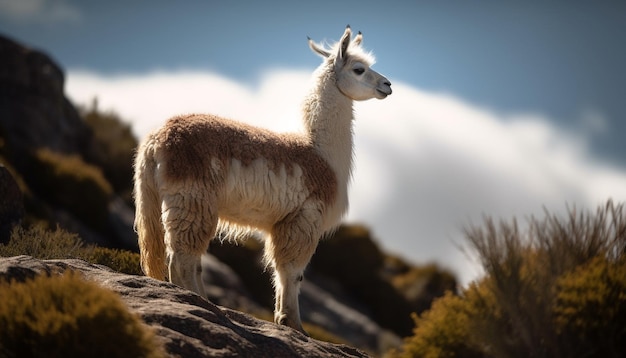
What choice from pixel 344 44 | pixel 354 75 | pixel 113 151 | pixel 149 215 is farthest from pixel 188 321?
pixel 113 151

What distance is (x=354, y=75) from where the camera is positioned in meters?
10.2

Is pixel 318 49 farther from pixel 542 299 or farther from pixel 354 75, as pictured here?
pixel 542 299

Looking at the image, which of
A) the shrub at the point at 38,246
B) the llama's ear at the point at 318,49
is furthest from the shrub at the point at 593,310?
the shrub at the point at 38,246

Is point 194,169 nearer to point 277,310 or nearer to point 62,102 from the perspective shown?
point 277,310

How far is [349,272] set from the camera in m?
24.5

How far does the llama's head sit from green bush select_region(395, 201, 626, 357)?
11.4ft

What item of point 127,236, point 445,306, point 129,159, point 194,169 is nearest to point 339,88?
point 194,169

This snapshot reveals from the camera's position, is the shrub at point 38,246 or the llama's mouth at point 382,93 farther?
the llama's mouth at point 382,93

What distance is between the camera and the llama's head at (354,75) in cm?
1018

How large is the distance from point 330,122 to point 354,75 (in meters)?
0.73

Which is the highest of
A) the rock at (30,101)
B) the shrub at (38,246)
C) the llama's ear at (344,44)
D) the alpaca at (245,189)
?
the rock at (30,101)

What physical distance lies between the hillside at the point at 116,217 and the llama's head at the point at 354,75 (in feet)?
23.2

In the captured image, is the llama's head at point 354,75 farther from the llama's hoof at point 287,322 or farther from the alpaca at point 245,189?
the llama's hoof at point 287,322

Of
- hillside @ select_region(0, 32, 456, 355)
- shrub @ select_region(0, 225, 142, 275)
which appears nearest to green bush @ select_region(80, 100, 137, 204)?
hillside @ select_region(0, 32, 456, 355)
